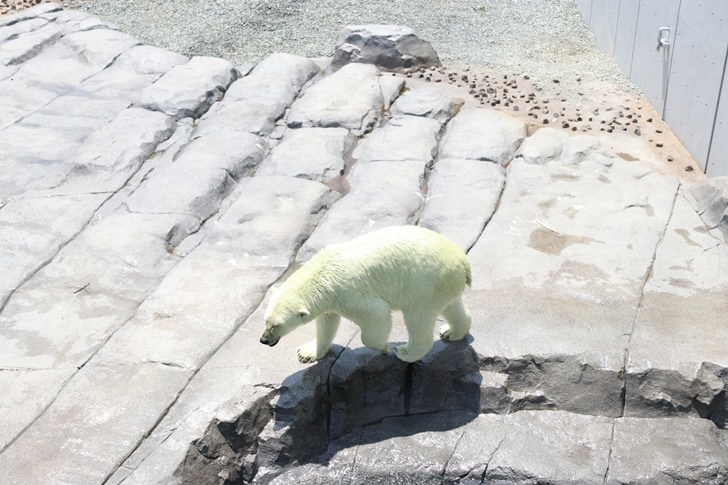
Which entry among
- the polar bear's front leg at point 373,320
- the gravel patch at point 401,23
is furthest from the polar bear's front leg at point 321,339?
the gravel patch at point 401,23

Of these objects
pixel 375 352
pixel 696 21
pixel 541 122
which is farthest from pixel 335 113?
pixel 375 352

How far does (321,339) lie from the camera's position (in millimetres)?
5613

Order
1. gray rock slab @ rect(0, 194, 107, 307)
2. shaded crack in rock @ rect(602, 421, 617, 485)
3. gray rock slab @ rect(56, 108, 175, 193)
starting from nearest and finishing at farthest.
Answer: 1. shaded crack in rock @ rect(602, 421, 617, 485)
2. gray rock slab @ rect(0, 194, 107, 307)
3. gray rock slab @ rect(56, 108, 175, 193)

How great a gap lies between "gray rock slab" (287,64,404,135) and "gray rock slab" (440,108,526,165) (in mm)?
966

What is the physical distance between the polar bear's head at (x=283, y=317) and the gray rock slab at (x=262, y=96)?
15.3 feet

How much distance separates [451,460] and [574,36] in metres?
9.06

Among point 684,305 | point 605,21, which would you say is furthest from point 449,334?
point 605,21

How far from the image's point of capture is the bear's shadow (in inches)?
218

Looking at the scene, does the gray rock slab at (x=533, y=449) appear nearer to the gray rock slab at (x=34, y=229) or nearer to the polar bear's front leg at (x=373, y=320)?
the polar bear's front leg at (x=373, y=320)

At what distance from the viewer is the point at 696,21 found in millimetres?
9086

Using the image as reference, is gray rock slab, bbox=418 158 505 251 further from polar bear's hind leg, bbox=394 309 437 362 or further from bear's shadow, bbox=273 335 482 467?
polar bear's hind leg, bbox=394 309 437 362

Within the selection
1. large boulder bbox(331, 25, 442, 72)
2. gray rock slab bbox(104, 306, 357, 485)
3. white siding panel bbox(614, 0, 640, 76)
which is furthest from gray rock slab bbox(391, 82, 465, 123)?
gray rock slab bbox(104, 306, 357, 485)

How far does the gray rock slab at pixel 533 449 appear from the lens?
541 centimetres

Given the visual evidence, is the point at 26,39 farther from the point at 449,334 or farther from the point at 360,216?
the point at 449,334
